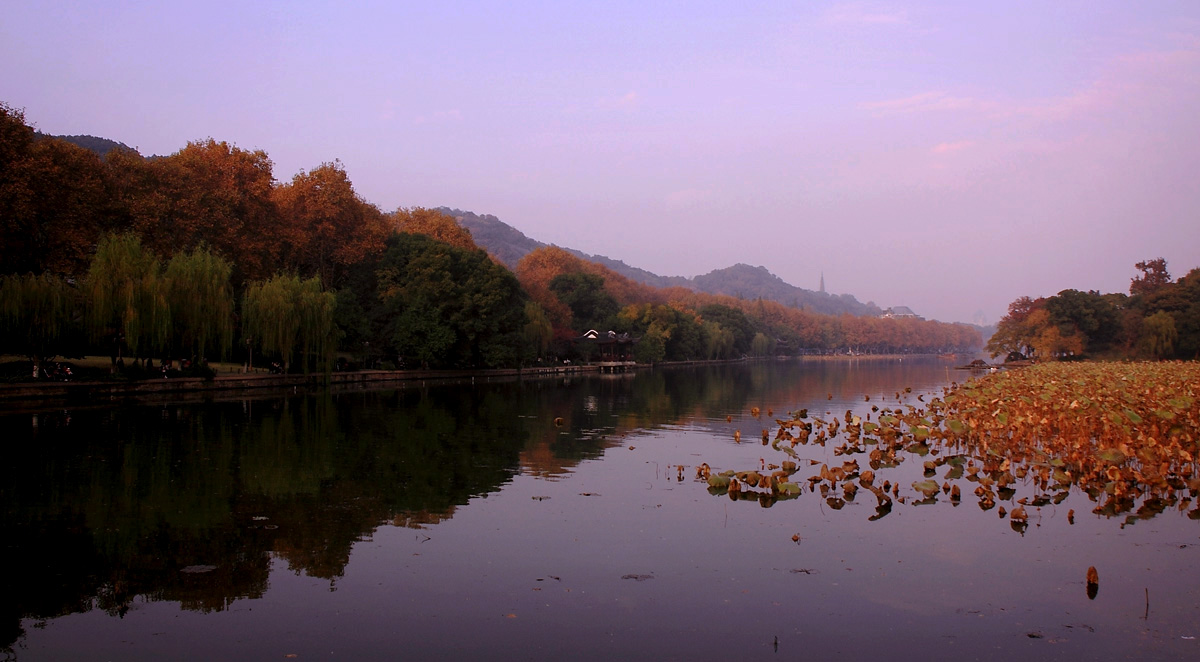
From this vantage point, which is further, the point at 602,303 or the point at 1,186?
the point at 602,303

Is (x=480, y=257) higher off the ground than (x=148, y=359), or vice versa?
(x=480, y=257)

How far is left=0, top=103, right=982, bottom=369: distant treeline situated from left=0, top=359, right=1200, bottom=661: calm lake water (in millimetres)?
13064

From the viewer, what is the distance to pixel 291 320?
3703 centimetres

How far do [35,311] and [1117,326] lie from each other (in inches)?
3258

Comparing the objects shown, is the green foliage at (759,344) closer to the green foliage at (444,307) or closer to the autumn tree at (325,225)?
the green foliage at (444,307)

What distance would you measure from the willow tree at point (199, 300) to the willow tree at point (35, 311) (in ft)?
11.0

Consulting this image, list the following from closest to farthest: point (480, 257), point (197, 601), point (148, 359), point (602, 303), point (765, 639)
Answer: point (765, 639)
point (197, 601)
point (148, 359)
point (480, 257)
point (602, 303)

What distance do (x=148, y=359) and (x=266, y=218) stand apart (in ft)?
50.4

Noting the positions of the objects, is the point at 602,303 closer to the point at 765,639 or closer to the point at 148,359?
the point at 148,359

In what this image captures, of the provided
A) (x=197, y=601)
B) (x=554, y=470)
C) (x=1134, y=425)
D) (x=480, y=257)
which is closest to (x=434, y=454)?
(x=554, y=470)

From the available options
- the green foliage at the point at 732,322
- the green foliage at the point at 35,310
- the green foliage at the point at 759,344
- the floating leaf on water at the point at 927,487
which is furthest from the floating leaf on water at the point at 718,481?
the green foliage at the point at 759,344

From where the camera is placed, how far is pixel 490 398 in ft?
118

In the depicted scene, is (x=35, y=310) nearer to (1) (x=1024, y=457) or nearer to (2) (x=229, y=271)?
(2) (x=229, y=271)

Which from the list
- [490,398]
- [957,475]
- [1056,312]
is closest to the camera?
[957,475]
